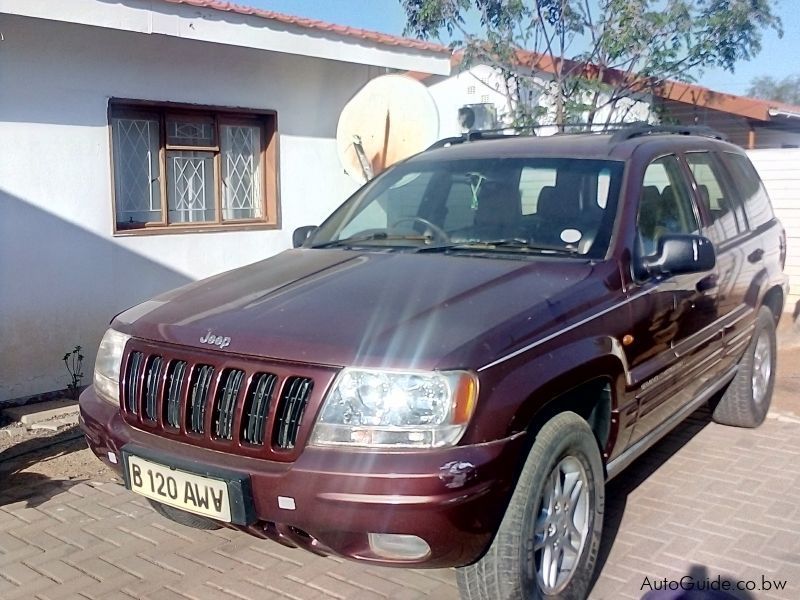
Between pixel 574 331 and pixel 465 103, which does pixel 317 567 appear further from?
pixel 465 103

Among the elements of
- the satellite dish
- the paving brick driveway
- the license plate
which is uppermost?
the satellite dish

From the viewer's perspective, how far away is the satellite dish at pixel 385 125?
7.53 metres

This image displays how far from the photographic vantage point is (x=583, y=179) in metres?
4.20

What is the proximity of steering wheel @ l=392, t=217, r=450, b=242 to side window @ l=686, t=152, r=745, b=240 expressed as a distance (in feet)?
5.29

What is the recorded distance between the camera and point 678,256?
12.7 feet

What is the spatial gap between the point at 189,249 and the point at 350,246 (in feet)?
11.7

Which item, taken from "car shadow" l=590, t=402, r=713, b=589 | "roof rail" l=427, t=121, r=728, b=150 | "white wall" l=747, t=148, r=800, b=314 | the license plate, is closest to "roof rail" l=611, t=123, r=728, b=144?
"roof rail" l=427, t=121, r=728, b=150

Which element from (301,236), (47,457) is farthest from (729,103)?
(47,457)

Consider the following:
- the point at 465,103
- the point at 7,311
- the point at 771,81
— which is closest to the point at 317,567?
the point at 7,311

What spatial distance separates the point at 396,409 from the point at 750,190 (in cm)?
390

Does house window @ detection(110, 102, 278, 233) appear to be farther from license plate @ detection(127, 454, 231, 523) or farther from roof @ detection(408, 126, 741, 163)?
license plate @ detection(127, 454, 231, 523)

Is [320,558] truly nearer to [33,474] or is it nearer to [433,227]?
[433,227]

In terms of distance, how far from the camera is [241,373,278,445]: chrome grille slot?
9.84ft

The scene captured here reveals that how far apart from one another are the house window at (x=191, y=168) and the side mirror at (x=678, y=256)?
462 cm
